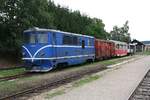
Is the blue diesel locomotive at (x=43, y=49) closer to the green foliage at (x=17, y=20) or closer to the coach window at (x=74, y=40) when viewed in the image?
the coach window at (x=74, y=40)

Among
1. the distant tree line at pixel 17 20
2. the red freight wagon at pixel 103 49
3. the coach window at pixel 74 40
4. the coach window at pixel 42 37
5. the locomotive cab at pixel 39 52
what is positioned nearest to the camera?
the locomotive cab at pixel 39 52

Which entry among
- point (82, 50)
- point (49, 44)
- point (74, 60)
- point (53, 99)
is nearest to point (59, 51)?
point (49, 44)

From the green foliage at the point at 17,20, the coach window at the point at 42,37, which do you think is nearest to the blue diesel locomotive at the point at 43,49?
the coach window at the point at 42,37

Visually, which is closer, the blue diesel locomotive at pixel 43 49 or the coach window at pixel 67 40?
the blue diesel locomotive at pixel 43 49

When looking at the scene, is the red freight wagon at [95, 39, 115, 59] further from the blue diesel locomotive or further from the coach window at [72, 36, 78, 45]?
the blue diesel locomotive

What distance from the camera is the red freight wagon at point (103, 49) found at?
38.4m

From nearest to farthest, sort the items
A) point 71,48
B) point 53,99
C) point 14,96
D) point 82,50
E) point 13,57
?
1. point 53,99
2. point 14,96
3. point 71,48
4. point 82,50
5. point 13,57

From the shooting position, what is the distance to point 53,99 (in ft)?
39.7

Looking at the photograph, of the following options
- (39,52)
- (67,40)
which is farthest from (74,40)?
(39,52)

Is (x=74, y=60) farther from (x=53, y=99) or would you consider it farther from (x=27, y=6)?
(x=53, y=99)

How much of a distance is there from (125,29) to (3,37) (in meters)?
108

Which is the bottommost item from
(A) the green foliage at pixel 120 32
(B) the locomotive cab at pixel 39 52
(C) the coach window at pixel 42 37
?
(B) the locomotive cab at pixel 39 52

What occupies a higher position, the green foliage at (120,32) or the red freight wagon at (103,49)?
the green foliage at (120,32)

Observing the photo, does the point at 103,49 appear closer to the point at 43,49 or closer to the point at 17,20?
the point at 17,20
